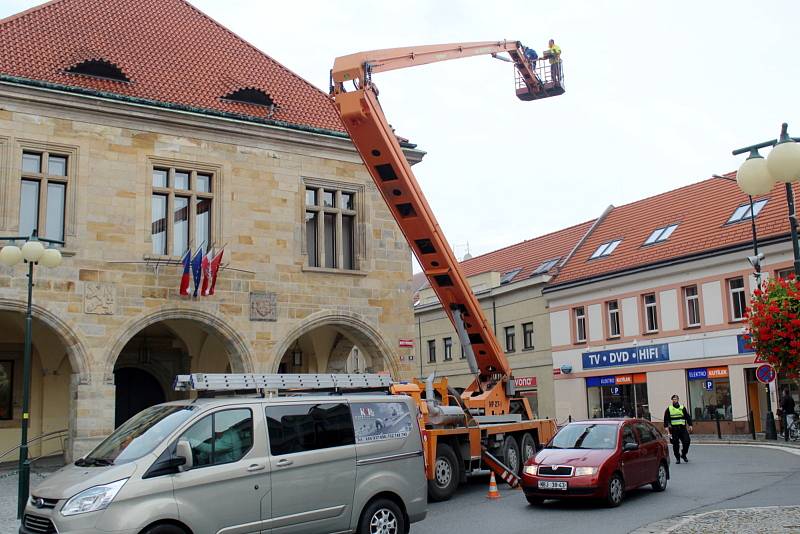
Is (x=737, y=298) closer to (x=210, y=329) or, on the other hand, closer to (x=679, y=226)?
(x=679, y=226)

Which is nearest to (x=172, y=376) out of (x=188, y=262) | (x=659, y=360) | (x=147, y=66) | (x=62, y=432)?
(x=62, y=432)

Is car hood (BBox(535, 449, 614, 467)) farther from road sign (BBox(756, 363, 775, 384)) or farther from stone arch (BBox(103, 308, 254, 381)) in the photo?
road sign (BBox(756, 363, 775, 384))

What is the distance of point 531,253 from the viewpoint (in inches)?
1753

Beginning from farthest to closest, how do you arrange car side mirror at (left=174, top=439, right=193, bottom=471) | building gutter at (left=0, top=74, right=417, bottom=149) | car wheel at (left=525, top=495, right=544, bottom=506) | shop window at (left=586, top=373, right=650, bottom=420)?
shop window at (left=586, top=373, right=650, bottom=420) → building gutter at (left=0, top=74, right=417, bottom=149) → car wheel at (left=525, top=495, right=544, bottom=506) → car side mirror at (left=174, top=439, right=193, bottom=471)

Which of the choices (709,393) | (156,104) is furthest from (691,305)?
(156,104)

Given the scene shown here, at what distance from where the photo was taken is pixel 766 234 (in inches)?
1163

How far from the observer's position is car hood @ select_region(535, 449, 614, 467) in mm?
13297

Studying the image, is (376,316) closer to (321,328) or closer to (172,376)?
(321,328)

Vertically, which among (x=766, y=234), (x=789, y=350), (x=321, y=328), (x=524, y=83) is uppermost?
(x=524, y=83)

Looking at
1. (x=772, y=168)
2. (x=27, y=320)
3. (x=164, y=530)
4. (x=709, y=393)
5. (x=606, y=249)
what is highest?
(x=606, y=249)

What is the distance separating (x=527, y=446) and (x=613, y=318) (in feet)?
61.3

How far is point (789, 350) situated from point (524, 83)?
13244 millimetres

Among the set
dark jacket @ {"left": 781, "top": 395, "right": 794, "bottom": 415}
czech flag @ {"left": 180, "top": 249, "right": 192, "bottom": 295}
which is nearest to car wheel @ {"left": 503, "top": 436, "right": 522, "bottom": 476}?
czech flag @ {"left": 180, "top": 249, "right": 192, "bottom": 295}

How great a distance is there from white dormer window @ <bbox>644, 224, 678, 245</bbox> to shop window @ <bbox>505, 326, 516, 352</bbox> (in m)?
8.60
